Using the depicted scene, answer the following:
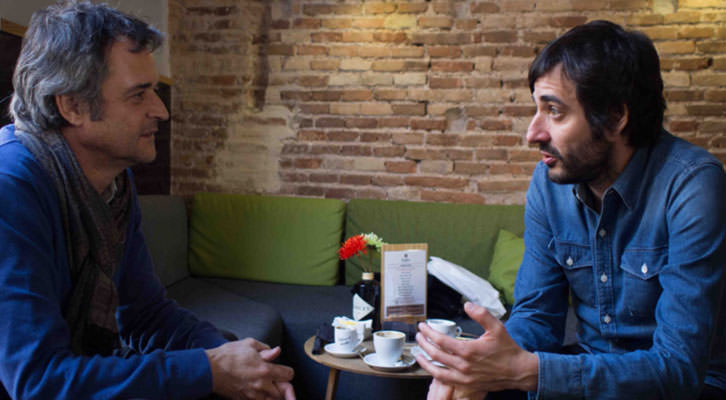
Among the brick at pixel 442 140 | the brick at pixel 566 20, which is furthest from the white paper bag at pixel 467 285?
the brick at pixel 566 20

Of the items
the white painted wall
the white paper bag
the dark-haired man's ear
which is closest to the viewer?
the dark-haired man's ear

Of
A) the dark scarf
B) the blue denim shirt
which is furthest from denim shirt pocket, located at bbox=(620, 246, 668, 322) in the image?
the dark scarf

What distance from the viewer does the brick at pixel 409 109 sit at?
3.42 m

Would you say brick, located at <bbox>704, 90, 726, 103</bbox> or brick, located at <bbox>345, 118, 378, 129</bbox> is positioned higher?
brick, located at <bbox>704, 90, 726, 103</bbox>

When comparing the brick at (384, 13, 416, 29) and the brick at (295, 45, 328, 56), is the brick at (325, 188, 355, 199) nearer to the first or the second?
the brick at (295, 45, 328, 56)

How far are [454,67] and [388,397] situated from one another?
207 cm

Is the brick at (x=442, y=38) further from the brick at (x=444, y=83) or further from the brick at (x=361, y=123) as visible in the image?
the brick at (x=361, y=123)

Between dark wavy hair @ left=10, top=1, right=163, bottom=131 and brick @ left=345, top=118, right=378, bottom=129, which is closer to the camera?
dark wavy hair @ left=10, top=1, right=163, bottom=131

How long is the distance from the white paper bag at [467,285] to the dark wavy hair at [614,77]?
1.42 metres

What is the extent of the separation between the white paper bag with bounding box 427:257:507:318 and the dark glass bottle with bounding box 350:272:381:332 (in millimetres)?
517

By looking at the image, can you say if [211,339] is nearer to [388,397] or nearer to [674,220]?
[674,220]

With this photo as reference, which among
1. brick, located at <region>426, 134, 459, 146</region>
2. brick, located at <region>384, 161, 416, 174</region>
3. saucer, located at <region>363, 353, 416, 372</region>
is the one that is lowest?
saucer, located at <region>363, 353, 416, 372</region>

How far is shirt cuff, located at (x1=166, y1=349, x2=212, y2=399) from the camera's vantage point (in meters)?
1.02

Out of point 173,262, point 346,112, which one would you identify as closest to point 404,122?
point 346,112
